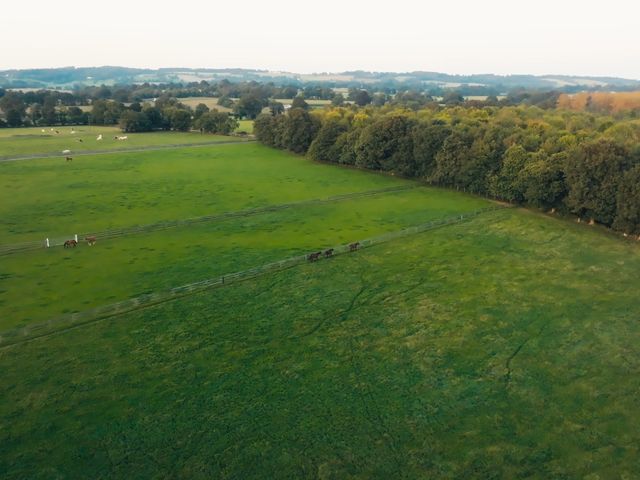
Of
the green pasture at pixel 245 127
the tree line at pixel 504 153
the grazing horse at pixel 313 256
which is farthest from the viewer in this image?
the green pasture at pixel 245 127

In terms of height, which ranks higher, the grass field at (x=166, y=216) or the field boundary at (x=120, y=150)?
the field boundary at (x=120, y=150)

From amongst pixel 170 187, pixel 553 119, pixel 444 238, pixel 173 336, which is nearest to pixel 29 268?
pixel 173 336

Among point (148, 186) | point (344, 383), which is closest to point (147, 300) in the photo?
point (344, 383)

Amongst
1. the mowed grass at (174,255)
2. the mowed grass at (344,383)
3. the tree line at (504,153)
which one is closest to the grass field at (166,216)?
the mowed grass at (174,255)

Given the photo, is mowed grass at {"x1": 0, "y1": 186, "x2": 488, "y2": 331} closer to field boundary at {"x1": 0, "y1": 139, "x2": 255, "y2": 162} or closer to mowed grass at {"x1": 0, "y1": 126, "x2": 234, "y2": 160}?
field boundary at {"x1": 0, "y1": 139, "x2": 255, "y2": 162}

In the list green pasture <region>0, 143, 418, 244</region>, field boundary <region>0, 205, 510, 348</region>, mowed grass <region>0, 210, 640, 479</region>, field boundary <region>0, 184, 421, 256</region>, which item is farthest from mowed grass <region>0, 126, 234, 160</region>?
mowed grass <region>0, 210, 640, 479</region>

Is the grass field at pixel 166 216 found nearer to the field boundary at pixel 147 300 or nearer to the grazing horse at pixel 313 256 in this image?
the field boundary at pixel 147 300

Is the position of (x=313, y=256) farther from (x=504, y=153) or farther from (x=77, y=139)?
(x=77, y=139)
